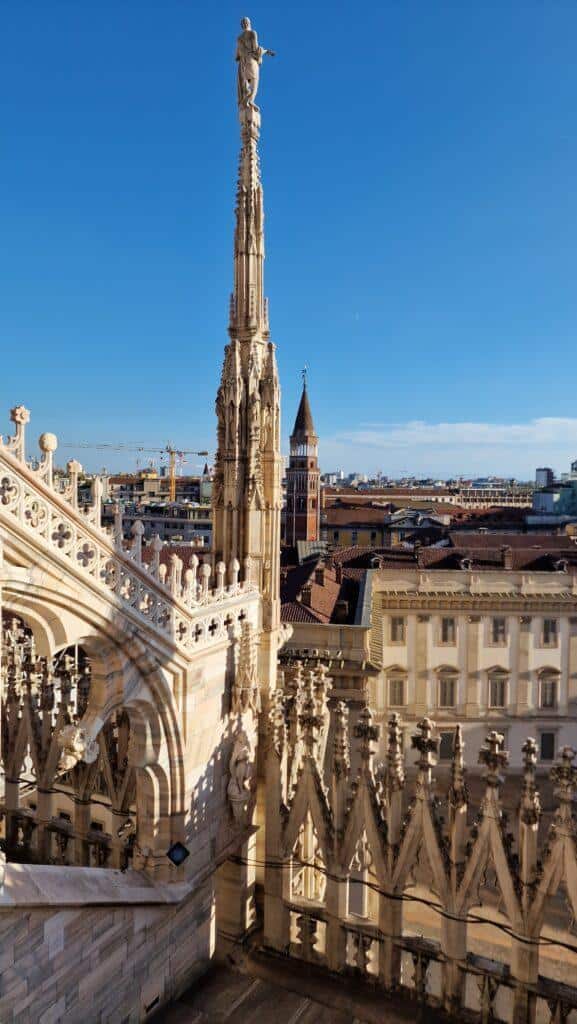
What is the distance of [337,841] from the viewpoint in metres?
10.5

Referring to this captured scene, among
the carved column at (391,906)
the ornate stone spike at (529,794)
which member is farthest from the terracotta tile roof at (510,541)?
the ornate stone spike at (529,794)

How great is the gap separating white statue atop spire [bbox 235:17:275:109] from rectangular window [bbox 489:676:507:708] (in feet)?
99.6

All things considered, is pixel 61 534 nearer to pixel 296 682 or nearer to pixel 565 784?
pixel 296 682

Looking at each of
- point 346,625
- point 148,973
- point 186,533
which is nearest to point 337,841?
point 148,973

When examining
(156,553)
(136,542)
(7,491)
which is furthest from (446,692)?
(7,491)

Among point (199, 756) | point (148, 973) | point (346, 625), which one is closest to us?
point (148, 973)

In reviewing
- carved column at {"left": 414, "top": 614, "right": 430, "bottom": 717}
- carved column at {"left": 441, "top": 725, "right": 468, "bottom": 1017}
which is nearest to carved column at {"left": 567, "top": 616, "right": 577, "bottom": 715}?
carved column at {"left": 414, "top": 614, "right": 430, "bottom": 717}

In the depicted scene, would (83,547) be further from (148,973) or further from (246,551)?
(148,973)

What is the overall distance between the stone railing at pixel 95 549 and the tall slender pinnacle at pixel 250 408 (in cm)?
154

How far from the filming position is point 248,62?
1202cm

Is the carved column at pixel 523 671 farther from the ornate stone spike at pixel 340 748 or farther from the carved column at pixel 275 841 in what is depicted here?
the ornate stone spike at pixel 340 748

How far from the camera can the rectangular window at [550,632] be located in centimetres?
3575

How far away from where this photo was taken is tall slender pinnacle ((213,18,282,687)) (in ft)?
38.8

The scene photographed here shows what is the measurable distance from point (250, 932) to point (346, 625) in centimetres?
1526
